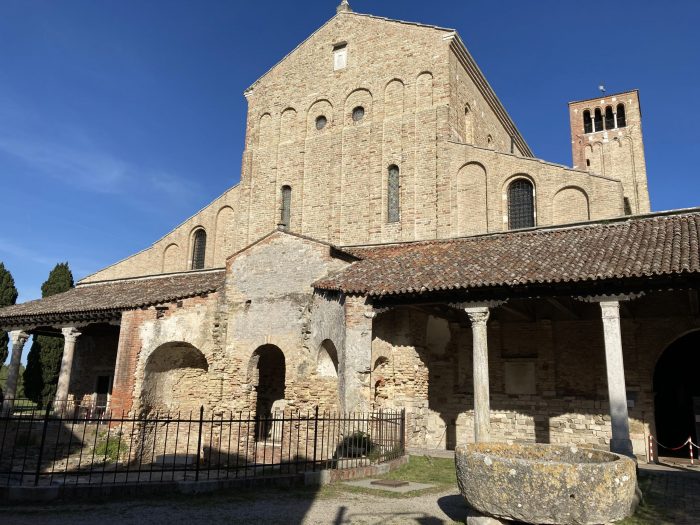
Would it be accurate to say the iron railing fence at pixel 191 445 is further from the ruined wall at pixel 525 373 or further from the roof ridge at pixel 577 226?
the roof ridge at pixel 577 226

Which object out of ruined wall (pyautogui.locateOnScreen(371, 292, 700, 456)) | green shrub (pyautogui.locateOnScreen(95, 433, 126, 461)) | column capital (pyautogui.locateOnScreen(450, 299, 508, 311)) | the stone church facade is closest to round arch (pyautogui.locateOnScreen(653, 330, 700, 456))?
the stone church facade

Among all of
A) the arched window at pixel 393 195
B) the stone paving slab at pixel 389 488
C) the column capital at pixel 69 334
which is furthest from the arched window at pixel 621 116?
the column capital at pixel 69 334

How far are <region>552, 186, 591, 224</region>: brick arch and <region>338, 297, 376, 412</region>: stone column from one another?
312 inches

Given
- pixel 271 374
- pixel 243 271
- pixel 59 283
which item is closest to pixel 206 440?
pixel 271 374

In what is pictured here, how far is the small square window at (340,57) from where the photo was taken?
22.5m

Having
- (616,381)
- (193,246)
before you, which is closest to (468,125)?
(193,246)

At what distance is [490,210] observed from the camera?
18.3 metres

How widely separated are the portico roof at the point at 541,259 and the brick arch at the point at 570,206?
1095mm

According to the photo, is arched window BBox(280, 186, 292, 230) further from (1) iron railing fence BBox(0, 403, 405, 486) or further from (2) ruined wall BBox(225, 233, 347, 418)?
(1) iron railing fence BBox(0, 403, 405, 486)

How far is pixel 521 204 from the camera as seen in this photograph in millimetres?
18234

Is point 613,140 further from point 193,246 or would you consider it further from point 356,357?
point 356,357

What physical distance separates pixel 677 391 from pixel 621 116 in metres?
24.6

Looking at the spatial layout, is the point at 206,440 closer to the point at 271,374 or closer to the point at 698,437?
the point at 271,374

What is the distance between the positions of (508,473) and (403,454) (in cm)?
657
